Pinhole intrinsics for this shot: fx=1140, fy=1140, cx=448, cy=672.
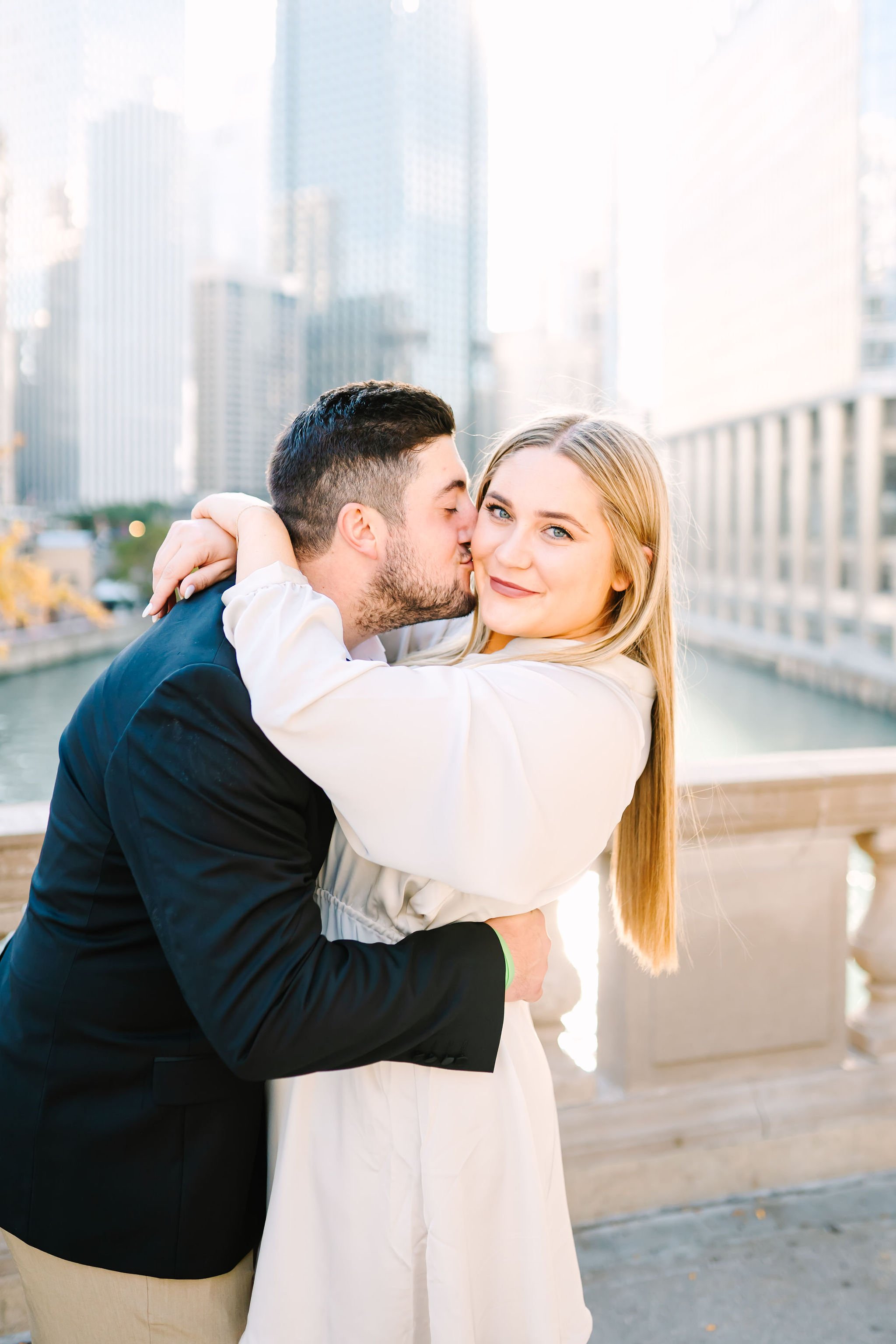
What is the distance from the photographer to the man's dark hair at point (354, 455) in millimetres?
1741

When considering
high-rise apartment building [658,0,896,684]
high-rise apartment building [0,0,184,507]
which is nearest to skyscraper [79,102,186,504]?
high-rise apartment building [0,0,184,507]

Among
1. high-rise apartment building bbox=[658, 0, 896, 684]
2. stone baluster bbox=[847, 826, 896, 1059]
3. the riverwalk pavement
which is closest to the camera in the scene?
the riverwalk pavement

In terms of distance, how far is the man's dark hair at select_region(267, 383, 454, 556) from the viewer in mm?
1741

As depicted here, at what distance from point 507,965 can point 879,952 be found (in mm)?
1633

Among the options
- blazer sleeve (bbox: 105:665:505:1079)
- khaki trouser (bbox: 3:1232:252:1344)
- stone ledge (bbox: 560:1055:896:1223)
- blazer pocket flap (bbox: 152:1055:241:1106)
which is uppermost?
blazer sleeve (bbox: 105:665:505:1079)

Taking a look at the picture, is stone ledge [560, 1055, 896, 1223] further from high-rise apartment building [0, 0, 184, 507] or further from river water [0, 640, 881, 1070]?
high-rise apartment building [0, 0, 184, 507]

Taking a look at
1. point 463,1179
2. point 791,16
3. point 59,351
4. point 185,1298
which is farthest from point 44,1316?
point 59,351

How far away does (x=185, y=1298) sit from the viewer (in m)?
1.61

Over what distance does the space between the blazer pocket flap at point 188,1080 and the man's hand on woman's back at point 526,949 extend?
1.35 ft

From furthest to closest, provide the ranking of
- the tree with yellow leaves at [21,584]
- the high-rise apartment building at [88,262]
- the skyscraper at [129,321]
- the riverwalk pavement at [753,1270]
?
the skyscraper at [129,321], the high-rise apartment building at [88,262], the tree with yellow leaves at [21,584], the riverwalk pavement at [753,1270]

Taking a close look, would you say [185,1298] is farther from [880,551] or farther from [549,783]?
[880,551]

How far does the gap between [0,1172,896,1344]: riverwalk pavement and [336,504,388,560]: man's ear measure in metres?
1.70

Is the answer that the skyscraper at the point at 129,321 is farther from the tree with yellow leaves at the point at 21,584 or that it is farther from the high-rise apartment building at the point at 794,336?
the tree with yellow leaves at the point at 21,584

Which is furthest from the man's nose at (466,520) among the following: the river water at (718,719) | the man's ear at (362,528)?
the river water at (718,719)
